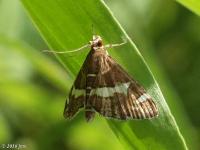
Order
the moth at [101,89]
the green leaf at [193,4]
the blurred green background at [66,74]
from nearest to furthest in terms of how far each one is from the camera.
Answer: the green leaf at [193,4] < the moth at [101,89] < the blurred green background at [66,74]

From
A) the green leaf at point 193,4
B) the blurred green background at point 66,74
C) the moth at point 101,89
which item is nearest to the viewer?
the green leaf at point 193,4

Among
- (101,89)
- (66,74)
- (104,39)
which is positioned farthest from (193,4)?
(66,74)

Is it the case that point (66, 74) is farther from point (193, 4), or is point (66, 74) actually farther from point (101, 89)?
point (193, 4)

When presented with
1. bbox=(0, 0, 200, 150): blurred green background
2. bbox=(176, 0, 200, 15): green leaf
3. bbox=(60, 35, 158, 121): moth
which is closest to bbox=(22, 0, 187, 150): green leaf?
bbox=(176, 0, 200, 15): green leaf

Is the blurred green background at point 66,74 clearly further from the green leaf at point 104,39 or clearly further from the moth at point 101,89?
the green leaf at point 104,39

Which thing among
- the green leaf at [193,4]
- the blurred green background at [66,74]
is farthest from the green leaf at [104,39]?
the blurred green background at [66,74]

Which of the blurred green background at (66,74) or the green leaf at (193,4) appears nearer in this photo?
the green leaf at (193,4)
